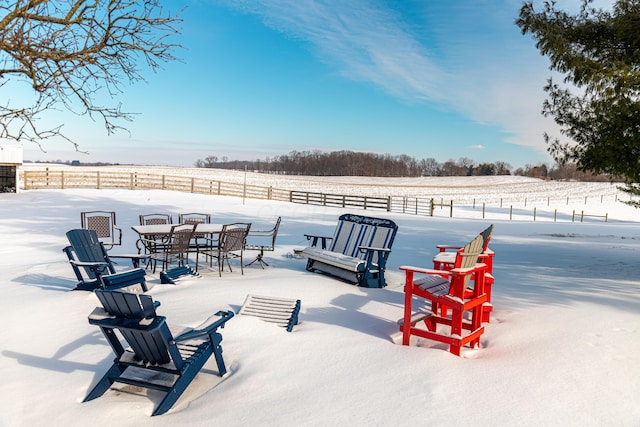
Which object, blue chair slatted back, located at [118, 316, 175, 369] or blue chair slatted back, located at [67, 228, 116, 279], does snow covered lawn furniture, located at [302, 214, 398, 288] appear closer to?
blue chair slatted back, located at [67, 228, 116, 279]

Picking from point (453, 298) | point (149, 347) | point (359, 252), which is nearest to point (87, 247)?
point (149, 347)

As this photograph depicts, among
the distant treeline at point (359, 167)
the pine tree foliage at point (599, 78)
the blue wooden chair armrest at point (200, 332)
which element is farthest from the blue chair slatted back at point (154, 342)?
the distant treeline at point (359, 167)

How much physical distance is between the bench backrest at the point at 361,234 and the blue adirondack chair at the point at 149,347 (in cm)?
419

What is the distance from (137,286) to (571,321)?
5.46 m

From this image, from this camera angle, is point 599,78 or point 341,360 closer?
point 341,360

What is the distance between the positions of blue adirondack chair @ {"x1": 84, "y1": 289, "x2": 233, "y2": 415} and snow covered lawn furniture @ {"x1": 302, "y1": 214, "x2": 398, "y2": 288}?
3.61 metres

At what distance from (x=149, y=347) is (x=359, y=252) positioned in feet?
15.9

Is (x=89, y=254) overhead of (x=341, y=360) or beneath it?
overhead

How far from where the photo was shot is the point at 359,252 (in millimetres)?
7852

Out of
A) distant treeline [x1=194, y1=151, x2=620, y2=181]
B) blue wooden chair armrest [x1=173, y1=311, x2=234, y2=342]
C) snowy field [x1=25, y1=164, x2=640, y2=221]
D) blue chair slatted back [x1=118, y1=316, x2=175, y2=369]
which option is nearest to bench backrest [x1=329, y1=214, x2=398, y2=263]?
blue wooden chair armrest [x1=173, y1=311, x2=234, y2=342]

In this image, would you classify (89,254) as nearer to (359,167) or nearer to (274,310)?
(274,310)

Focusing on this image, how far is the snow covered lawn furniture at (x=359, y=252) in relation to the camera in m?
7.12

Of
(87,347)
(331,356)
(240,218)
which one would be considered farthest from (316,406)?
(240,218)

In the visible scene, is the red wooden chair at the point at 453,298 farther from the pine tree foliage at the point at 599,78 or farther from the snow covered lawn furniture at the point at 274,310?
the pine tree foliage at the point at 599,78
